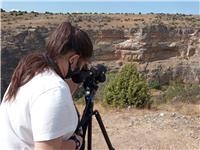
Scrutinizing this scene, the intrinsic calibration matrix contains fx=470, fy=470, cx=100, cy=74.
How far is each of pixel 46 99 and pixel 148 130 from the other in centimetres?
500

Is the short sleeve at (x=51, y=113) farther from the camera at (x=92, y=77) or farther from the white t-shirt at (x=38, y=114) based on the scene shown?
the camera at (x=92, y=77)

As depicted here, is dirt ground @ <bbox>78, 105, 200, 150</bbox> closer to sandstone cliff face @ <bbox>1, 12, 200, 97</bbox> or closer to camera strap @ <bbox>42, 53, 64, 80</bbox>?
camera strap @ <bbox>42, 53, 64, 80</bbox>

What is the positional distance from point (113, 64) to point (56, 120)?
Answer: 28325 millimetres

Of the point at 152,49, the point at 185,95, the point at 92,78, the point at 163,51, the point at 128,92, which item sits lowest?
the point at 163,51

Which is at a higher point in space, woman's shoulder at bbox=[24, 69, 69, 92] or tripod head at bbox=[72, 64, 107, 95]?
woman's shoulder at bbox=[24, 69, 69, 92]

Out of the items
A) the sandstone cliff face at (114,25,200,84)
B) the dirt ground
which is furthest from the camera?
the sandstone cliff face at (114,25,200,84)

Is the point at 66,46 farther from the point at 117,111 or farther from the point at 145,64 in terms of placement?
the point at 145,64

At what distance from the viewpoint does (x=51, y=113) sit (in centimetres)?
141

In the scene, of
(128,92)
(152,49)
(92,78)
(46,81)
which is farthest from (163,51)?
(46,81)

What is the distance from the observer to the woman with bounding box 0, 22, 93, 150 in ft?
4.66

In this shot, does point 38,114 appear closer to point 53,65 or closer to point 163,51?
point 53,65

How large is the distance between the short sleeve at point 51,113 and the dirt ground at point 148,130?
3.94 m

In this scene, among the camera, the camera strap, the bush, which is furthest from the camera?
the bush

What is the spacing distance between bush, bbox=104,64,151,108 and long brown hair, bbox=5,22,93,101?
24.3 ft
